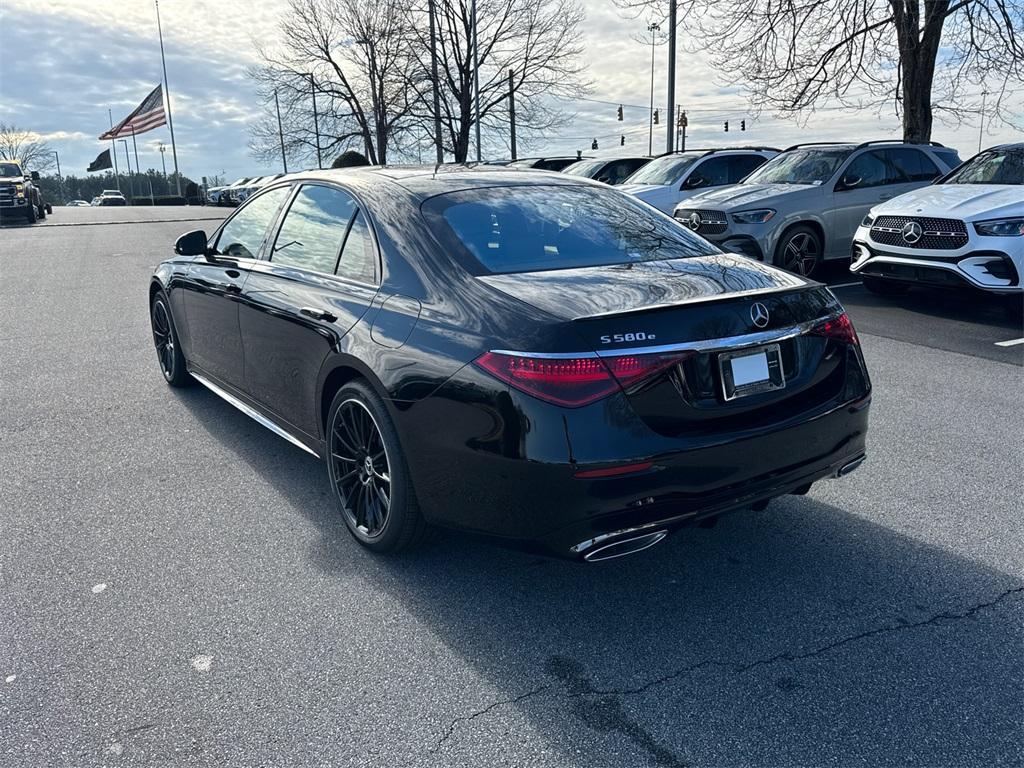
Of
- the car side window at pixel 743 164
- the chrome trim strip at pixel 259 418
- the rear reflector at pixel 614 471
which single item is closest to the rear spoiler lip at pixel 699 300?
the rear reflector at pixel 614 471

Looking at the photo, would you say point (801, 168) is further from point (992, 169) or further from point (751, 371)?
point (751, 371)

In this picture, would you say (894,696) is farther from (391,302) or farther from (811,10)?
(811,10)

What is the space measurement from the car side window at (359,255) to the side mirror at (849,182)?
8904 millimetres

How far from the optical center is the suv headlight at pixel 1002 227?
7.72m

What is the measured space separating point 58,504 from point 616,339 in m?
3.04

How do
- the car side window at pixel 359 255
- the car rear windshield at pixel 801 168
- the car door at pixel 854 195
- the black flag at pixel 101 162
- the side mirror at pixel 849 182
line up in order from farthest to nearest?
1. the black flag at pixel 101 162
2. the car rear windshield at pixel 801 168
3. the side mirror at pixel 849 182
4. the car door at pixel 854 195
5. the car side window at pixel 359 255

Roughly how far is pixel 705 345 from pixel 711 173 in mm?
12283

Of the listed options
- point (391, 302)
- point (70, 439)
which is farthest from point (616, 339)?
point (70, 439)

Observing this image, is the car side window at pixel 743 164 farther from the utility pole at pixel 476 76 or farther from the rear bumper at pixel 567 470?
the utility pole at pixel 476 76

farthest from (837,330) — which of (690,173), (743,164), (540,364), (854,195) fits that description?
(743,164)

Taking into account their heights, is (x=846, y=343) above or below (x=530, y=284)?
below

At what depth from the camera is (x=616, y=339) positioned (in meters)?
2.70

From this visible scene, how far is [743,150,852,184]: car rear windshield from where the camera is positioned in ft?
36.3

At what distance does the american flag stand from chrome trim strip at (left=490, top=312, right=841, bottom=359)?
141 ft
